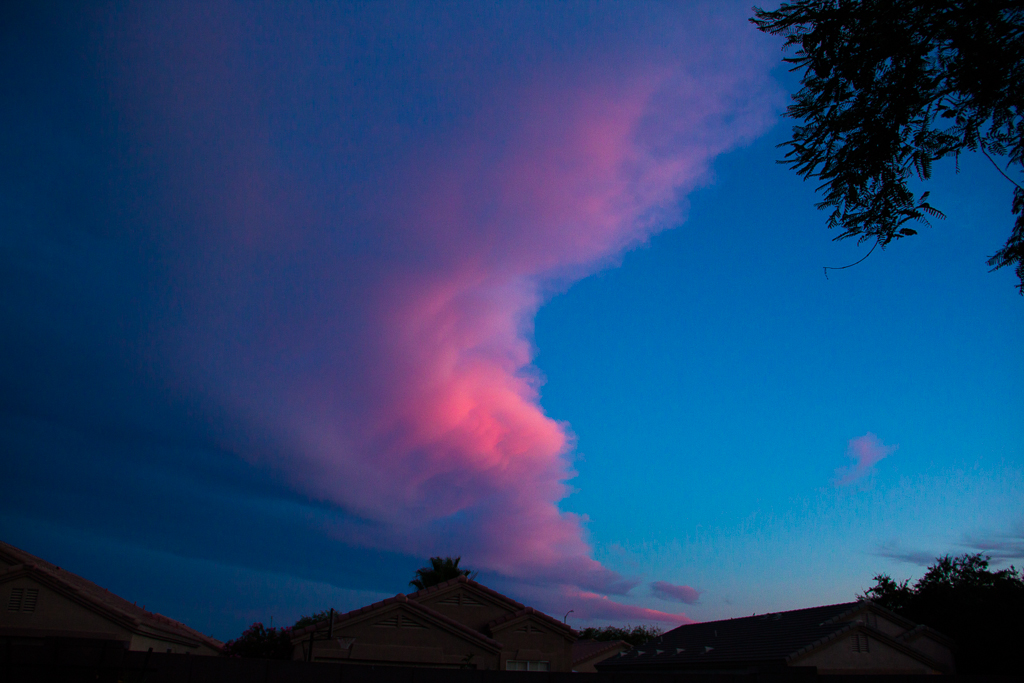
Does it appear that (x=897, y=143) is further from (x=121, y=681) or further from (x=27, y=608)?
(x=27, y=608)

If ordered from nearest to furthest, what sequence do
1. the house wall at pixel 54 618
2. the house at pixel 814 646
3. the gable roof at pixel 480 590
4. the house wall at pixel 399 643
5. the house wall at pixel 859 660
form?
the house wall at pixel 54 618 → the house wall at pixel 399 643 → the house wall at pixel 859 660 → the house at pixel 814 646 → the gable roof at pixel 480 590

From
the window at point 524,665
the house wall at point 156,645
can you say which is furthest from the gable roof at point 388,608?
the house wall at point 156,645

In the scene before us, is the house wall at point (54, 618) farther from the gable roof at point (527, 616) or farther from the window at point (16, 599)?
the gable roof at point (527, 616)

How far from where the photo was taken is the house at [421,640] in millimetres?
23312

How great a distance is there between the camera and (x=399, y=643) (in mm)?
24172

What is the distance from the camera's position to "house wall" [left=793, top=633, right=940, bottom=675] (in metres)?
26.2

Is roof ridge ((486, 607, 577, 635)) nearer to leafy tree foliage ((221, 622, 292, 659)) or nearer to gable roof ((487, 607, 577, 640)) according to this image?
gable roof ((487, 607, 577, 640))

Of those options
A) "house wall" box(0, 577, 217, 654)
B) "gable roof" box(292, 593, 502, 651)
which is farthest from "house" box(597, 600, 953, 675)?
"house wall" box(0, 577, 217, 654)

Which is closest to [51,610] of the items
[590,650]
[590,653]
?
[590,653]

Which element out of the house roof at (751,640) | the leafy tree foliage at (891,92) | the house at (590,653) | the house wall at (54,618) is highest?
the leafy tree foliage at (891,92)

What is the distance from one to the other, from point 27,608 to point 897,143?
30735mm

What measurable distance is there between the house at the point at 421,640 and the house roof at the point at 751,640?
7.75 meters

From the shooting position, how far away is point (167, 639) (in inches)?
1036

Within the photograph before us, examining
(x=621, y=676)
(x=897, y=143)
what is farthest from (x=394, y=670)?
(x=897, y=143)
